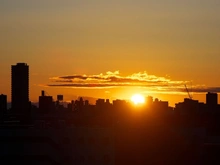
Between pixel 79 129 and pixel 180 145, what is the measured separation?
32.6 metres

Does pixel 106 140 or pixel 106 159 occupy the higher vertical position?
pixel 106 140

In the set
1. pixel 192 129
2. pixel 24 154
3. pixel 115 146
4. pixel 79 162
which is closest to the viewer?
pixel 24 154

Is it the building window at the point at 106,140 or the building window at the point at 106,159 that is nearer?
the building window at the point at 106,159

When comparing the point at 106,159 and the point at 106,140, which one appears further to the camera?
the point at 106,140

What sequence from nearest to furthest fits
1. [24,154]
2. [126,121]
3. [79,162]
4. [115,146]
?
[24,154] → [79,162] → [115,146] → [126,121]

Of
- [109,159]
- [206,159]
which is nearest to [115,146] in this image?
[109,159]

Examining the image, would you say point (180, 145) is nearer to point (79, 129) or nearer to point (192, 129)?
point (192, 129)

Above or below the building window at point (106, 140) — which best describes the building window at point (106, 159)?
below

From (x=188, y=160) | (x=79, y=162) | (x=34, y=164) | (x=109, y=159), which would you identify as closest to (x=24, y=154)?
(x=34, y=164)

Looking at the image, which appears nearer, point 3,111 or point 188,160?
point 188,160

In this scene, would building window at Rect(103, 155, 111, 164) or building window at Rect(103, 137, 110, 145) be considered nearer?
building window at Rect(103, 155, 111, 164)

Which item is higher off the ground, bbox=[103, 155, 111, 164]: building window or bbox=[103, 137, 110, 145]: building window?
bbox=[103, 137, 110, 145]: building window

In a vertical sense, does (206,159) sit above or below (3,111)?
below

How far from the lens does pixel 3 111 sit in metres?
190
